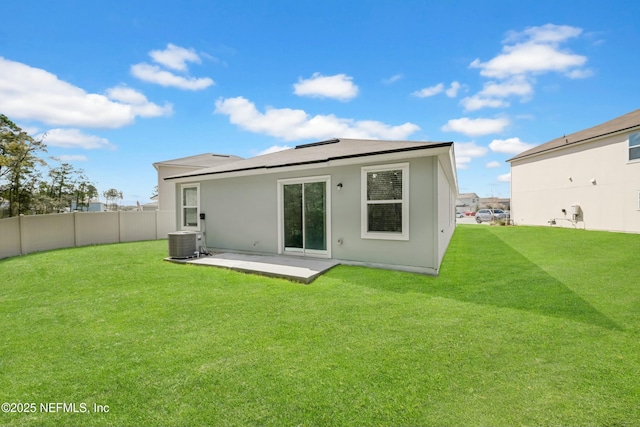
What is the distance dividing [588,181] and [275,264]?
17.7 meters

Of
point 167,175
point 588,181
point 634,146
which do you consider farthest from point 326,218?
point 588,181

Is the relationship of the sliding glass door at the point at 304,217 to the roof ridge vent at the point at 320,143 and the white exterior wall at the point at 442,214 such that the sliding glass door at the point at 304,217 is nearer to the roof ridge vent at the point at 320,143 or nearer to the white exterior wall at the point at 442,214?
the white exterior wall at the point at 442,214

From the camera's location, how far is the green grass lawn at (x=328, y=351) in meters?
2.16

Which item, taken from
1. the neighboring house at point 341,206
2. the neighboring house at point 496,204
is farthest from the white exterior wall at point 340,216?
the neighboring house at point 496,204

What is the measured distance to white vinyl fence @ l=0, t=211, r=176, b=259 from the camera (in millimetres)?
9664

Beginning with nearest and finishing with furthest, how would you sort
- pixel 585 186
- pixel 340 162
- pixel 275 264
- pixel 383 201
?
pixel 383 201, pixel 340 162, pixel 275 264, pixel 585 186

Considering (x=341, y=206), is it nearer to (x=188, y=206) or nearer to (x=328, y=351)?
(x=328, y=351)

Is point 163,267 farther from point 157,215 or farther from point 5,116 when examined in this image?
point 5,116

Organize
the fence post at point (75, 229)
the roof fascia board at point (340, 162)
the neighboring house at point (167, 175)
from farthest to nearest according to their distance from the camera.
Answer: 1. the neighboring house at point (167, 175)
2. the fence post at point (75, 229)
3. the roof fascia board at point (340, 162)

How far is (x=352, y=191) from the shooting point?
271 inches

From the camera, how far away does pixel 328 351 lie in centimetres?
303

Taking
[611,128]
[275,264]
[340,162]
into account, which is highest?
[611,128]

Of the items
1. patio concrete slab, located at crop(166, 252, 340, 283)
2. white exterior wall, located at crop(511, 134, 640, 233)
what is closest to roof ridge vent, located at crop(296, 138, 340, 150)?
patio concrete slab, located at crop(166, 252, 340, 283)

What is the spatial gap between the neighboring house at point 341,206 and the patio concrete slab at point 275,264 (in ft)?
1.29
